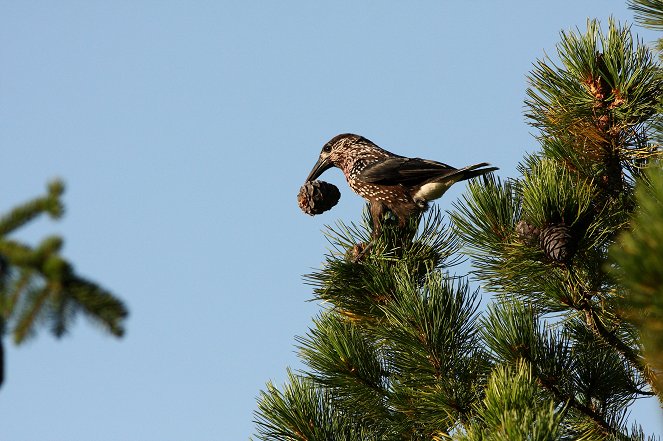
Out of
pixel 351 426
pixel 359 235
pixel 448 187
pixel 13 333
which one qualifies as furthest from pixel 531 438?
pixel 448 187

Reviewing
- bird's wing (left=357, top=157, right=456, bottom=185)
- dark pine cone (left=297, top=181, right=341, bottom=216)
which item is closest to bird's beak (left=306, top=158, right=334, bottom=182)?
bird's wing (left=357, top=157, right=456, bottom=185)

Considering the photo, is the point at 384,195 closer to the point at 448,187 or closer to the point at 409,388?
the point at 448,187

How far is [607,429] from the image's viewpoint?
11.9ft

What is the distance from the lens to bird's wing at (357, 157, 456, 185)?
18.6 feet

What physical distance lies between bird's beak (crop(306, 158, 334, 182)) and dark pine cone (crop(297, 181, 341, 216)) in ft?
6.00

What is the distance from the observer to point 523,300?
3.80 metres

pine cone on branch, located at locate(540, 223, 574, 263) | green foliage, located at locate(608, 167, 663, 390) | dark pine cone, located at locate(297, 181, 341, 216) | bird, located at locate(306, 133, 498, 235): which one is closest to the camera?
green foliage, located at locate(608, 167, 663, 390)

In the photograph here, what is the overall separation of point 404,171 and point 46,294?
4.37m

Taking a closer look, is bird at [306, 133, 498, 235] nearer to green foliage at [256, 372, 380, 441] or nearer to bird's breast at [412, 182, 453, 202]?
bird's breast at [412, 182, 453, 202]

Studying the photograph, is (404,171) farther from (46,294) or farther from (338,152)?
(46,294)

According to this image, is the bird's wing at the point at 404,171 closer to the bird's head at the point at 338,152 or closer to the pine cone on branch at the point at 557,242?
the bird's head at the point at 338,152

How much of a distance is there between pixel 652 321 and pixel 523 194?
1896 mm

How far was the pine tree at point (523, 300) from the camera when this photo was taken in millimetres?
3426

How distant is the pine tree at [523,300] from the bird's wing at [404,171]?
1.54 meters
